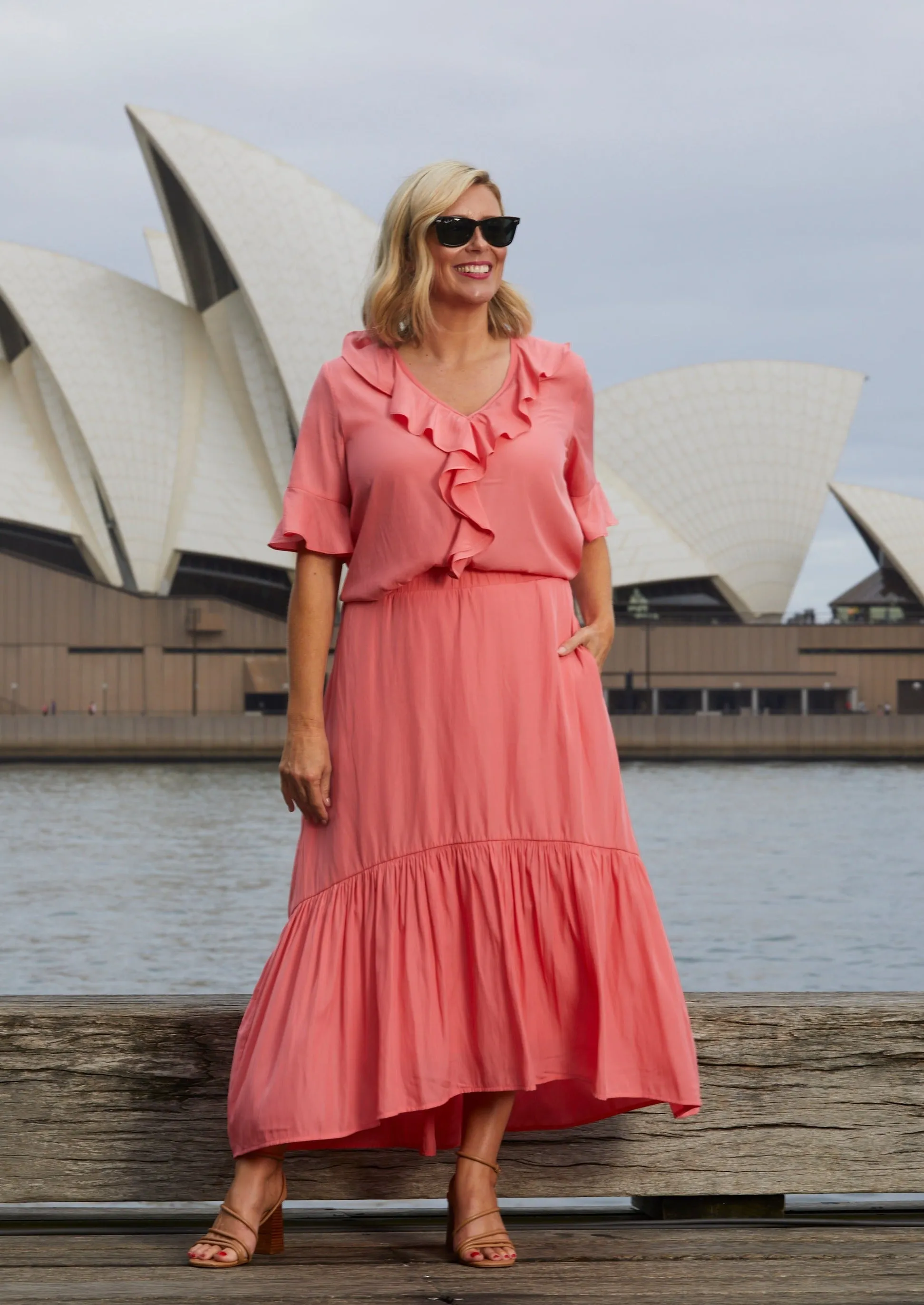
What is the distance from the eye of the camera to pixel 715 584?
40406mm

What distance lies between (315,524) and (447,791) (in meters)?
0.42

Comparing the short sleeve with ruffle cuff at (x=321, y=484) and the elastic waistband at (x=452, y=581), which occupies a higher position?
the short sleeve with ruffle cuff at (x=321, y=484)

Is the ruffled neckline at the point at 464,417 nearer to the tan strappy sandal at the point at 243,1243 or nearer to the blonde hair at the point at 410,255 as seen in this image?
the blonde hair at the point at 410,255

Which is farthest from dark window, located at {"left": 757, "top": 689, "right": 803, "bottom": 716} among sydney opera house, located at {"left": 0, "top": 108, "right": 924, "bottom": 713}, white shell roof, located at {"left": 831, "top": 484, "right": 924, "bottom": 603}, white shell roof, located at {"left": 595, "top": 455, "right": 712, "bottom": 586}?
white shell roof, located at {"left": 831, "top": 484, "right": 924, "bottom": 603}

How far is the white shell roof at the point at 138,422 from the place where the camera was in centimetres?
3575

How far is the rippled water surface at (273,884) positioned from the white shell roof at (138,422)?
1387 centimetres

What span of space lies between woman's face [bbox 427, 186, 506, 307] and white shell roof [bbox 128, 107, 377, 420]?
1288 inches

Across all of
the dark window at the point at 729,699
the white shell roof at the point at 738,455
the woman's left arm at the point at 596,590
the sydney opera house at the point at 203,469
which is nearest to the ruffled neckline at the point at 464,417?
the woman's left arm at the point at 596,590

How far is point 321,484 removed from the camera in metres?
2.11

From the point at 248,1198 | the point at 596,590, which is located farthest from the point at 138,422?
the point at 248,1198

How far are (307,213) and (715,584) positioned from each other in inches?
564

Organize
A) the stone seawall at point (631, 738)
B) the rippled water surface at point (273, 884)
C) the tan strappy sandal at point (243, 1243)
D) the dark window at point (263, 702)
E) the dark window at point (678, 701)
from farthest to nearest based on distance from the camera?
the dark window at point (678, 701) → the dark window at point (263, 702) → the stone seawall at point (631, 738) → the rippled water surface at point (273, 884) → the tan strappy sandal at point (243, 1243)

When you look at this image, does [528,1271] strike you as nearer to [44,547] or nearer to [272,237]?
[272,237]

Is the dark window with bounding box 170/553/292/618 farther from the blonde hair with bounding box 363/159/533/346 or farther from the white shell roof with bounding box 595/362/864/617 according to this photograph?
the blonde hair with bounding box 363/159/533/346
